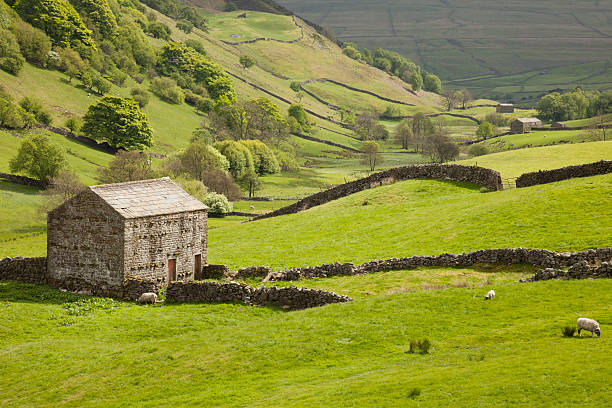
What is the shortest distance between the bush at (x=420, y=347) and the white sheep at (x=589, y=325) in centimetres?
506

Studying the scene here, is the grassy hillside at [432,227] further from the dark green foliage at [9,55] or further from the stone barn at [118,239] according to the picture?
the dark green foliage at [9,55]

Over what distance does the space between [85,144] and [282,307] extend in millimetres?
108061

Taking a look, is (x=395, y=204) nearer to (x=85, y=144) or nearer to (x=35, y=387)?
(x=35, y=387)

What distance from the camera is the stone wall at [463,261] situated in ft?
102

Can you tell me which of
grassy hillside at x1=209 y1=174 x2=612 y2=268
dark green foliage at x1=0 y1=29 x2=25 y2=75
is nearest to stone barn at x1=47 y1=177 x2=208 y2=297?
grassy hillside at x1=209 y1=174 x2=612 y2=268

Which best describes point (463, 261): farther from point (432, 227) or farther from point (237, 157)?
point (237, 157)

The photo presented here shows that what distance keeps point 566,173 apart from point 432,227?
526 inches

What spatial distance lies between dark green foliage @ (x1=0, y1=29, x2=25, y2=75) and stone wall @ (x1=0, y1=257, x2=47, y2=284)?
4606 inches

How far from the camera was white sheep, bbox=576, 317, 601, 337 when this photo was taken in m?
21.3

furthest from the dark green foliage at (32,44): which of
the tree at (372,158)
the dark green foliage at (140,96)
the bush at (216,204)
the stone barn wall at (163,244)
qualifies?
the stone barn wall at (163,244)

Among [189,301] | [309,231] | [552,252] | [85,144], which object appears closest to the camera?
[552,252]

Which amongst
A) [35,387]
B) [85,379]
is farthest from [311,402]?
[35,387]

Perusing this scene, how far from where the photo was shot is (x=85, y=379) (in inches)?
993

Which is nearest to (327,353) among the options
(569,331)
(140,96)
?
(569,331)
